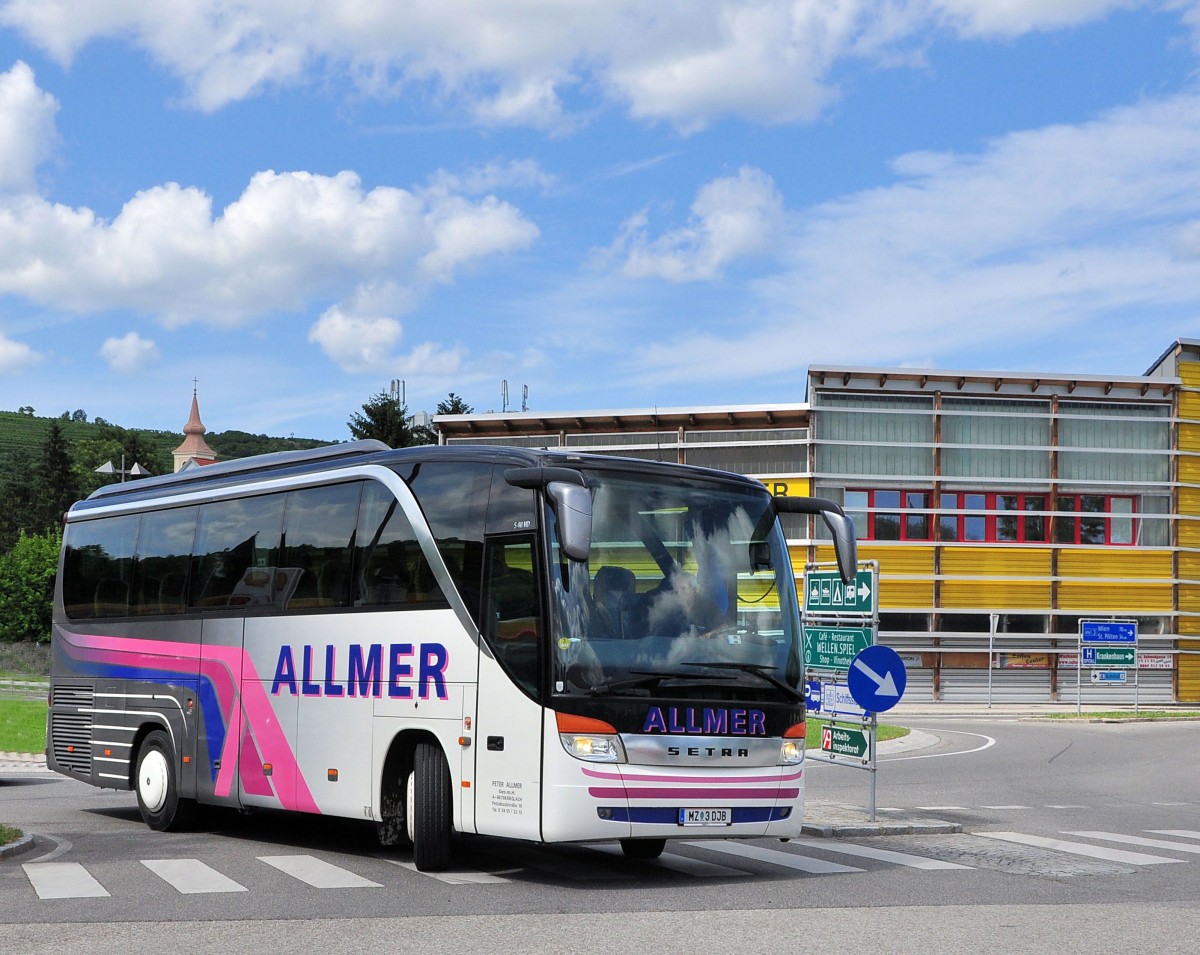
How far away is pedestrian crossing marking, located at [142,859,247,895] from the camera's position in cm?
1072

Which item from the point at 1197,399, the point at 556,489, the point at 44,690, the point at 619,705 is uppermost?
the point at 1197,399

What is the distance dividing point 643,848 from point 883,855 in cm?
210

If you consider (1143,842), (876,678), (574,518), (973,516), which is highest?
(973,516)

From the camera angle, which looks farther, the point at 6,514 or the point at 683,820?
the point at 6,514

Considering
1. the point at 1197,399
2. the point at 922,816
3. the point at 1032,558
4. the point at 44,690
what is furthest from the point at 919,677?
the point at 922,816

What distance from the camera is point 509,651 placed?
11.1m

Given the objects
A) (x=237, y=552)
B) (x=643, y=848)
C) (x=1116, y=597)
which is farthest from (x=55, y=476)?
(x=643, y=848)

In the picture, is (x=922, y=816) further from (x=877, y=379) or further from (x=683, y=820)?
(x=877, y=379)

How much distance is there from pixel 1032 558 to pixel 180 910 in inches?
1826

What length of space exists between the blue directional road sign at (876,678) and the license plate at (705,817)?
16.2 ft

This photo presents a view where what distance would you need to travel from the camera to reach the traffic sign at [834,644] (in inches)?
662

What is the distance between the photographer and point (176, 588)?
15672mm

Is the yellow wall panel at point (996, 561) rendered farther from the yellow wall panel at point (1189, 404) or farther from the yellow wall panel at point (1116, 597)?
the yellow wall panel at point (1189, 404)

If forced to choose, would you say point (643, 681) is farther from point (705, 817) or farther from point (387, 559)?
point (387, 559)
